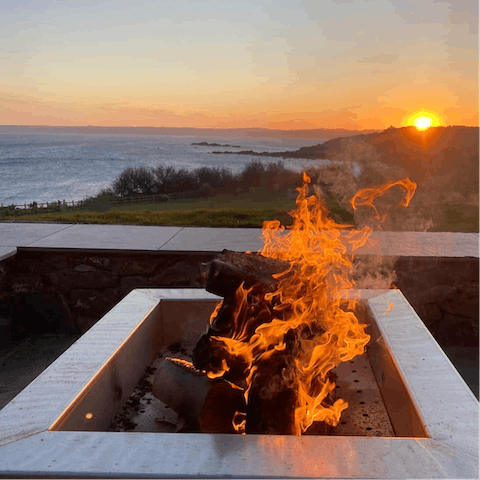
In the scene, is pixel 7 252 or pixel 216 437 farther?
pixel 7 252

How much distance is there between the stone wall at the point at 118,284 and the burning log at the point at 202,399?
2.33 meters

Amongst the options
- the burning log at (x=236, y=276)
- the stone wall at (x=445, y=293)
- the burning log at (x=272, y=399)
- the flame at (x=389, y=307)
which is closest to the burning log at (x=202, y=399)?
the burning log at (x=272, y=399)

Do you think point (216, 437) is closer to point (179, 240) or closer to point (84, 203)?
point (179, 240)

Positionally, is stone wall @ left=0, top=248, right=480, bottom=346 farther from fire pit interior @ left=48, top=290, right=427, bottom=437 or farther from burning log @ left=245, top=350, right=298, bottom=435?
burning log @ left=245, top=350, right=298, bottom=435

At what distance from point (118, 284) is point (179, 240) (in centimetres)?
74

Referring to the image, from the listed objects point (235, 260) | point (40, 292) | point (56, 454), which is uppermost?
point (235, 260)

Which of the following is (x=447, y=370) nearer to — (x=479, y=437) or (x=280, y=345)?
(x=479, y=437)

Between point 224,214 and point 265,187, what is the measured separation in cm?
802

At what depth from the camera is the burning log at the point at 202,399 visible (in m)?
2.17

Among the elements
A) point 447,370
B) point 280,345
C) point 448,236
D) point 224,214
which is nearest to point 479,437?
point 447,370

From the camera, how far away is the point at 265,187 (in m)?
15.1

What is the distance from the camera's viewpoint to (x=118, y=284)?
4875mm

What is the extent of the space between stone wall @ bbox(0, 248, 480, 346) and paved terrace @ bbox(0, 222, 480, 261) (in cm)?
10

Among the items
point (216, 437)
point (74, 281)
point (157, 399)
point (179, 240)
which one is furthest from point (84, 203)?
point (216, 437)
